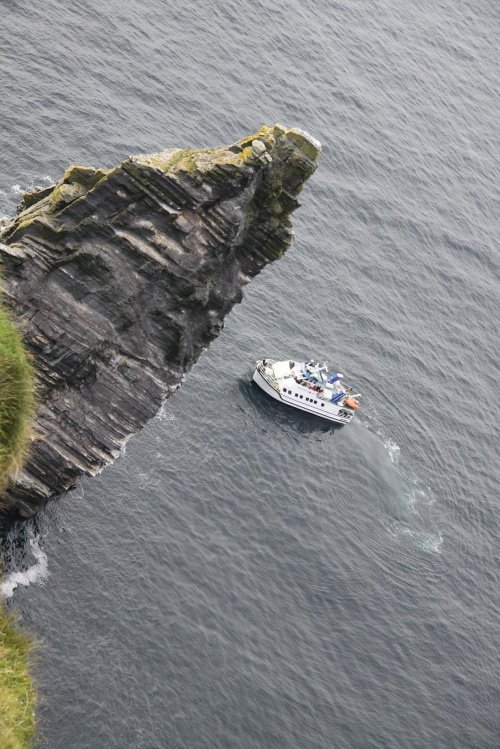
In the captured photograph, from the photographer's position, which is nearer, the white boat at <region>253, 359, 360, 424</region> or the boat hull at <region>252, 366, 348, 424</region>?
the boat hull at <region>252, 366, 348, 424</region>

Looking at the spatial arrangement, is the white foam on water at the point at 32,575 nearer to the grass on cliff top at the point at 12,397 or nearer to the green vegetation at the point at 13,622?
the green vegetation at the point at 13,622

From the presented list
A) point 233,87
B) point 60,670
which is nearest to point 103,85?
point 233,87

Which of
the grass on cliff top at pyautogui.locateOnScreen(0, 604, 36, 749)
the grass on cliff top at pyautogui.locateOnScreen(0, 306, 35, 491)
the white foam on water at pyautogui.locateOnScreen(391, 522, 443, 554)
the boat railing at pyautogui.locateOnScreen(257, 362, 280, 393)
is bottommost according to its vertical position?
the white foam on water at pyautogui.locateOnScreen(391, 522, 443, 554)

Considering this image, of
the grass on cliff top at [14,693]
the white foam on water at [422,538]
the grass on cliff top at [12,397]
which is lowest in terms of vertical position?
the white foam on water at [422,538]

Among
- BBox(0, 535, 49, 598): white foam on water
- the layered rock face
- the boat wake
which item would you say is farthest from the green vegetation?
the boat wake

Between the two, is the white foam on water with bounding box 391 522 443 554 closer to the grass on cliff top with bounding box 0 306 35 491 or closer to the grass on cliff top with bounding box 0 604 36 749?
the grass on cliff top with bounding box 0 306 35 491

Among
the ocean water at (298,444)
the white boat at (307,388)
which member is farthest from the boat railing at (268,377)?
the ocean water at (298,444)

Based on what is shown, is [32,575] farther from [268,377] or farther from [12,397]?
[268,377]
